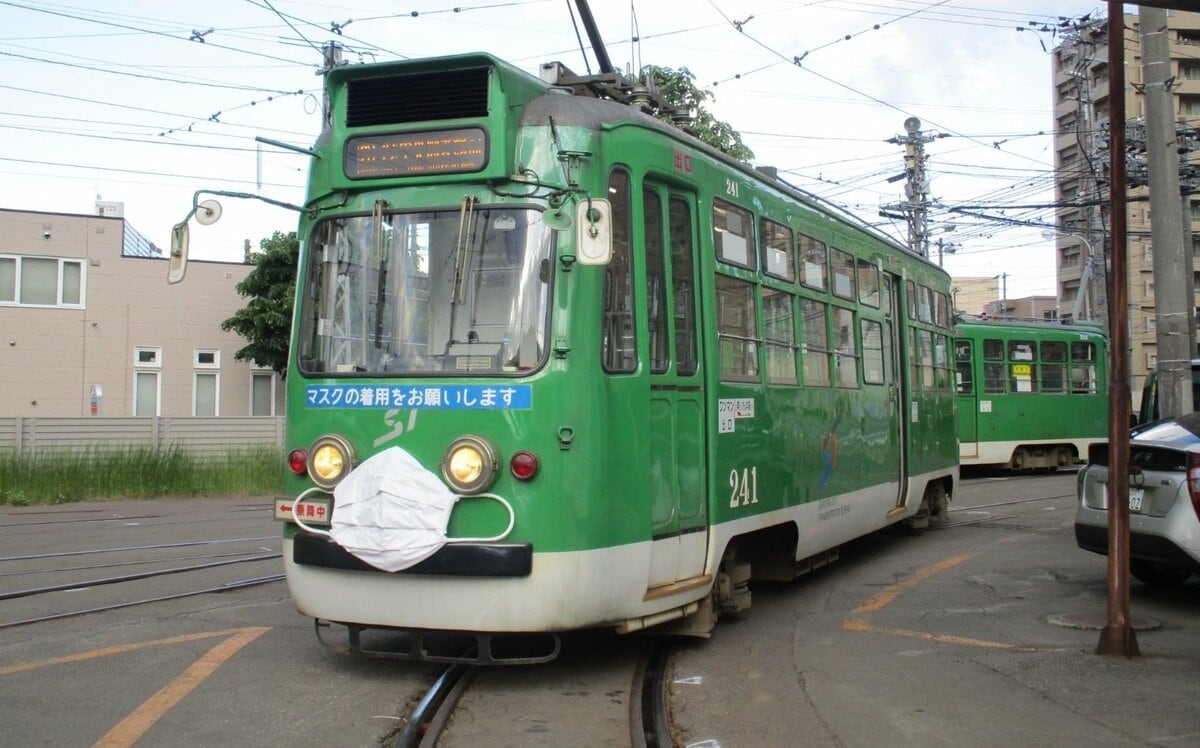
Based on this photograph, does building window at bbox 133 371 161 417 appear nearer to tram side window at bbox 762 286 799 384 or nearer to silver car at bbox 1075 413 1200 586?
tram side window at bbox 762 286 799 384

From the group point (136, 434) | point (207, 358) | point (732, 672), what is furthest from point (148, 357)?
point (732, 672)

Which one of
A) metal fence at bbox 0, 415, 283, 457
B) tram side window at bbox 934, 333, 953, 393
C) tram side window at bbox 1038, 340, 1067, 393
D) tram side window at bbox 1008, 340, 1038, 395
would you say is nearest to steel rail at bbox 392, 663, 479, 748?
tram side window at bbox 934, 333, 953, 393

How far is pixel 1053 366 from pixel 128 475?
18189mm

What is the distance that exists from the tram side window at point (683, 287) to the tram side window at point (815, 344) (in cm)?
204

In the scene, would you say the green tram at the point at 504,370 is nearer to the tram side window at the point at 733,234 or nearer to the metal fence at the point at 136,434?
the tram side window at the point at 733,234

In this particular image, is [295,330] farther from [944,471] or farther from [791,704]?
[944,471]

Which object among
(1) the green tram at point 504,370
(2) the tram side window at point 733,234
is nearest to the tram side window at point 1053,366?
(2) the tram side window at point 733,234

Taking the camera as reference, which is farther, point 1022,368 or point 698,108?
point 1022,368

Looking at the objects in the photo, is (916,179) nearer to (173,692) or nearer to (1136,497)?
(1136,497)

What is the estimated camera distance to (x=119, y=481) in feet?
64.3

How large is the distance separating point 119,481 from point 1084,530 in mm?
16719

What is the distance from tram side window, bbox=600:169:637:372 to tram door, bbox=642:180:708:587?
0.53ft

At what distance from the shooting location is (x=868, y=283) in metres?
10.3

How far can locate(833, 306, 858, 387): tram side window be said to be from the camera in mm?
9266
